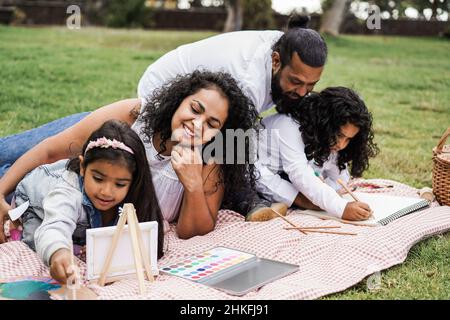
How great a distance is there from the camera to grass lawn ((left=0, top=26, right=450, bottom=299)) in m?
3.06

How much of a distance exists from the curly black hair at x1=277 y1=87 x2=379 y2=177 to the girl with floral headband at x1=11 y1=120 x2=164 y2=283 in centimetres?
116

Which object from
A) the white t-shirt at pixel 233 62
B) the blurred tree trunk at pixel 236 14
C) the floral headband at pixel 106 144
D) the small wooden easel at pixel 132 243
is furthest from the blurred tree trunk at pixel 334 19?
the small wooden easel at pixel 132 243

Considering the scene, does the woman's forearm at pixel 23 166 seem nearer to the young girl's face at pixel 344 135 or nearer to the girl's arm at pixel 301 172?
the girl's arm at pixel 301 172

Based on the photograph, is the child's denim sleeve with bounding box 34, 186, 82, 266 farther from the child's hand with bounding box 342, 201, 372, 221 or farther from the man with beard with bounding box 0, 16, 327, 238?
the child's hand with bounding box 342, 201, 372, 221

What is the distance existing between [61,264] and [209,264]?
68 cm

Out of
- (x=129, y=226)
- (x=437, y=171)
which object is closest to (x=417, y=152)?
(x=437, y=171)

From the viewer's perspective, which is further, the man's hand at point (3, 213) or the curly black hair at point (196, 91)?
the curly black hair at point (196, 91)

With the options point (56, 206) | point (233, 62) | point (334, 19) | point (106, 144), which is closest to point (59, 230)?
point (56, 206)

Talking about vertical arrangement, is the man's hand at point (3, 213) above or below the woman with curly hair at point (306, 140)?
below

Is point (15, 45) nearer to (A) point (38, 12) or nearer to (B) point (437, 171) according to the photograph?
(B) point (437, 171)

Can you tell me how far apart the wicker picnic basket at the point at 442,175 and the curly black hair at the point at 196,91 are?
1.20m

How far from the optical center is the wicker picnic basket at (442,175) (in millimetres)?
3799

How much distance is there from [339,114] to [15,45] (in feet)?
24.4

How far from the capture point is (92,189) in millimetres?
2672
